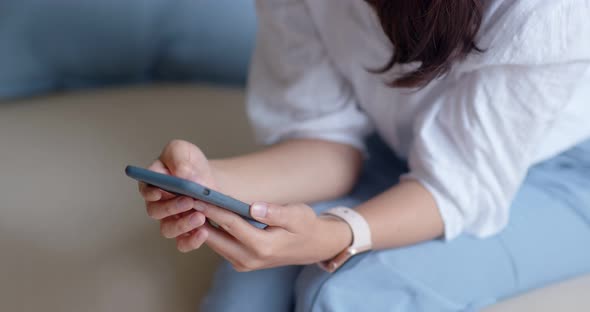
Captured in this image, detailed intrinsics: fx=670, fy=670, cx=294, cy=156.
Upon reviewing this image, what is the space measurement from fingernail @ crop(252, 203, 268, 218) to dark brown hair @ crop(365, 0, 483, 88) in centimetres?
19

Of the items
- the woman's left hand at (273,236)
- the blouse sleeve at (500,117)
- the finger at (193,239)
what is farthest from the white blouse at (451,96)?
the finger at (193,239)

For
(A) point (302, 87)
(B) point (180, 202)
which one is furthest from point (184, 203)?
(A) point (302, 87)

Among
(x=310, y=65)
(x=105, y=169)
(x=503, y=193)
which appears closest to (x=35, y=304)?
(x=105, y=169)

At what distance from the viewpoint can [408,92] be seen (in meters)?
0.67

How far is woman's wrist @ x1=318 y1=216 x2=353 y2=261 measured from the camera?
583mm

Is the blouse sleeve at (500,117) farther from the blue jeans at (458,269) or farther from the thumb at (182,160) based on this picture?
the thumb at (182,160)

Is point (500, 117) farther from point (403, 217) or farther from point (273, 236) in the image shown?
point (273, 236)

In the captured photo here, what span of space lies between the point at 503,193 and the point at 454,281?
0.32ft

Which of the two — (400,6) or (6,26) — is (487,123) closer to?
(400,6)

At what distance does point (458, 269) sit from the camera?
2.11 feet

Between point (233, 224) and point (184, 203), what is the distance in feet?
0.14

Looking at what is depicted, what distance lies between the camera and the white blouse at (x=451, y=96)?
55 cm

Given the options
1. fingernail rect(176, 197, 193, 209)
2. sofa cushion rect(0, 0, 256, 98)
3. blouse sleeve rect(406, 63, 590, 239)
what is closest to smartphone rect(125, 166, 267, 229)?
fingernail rect(176, 197, 193, 209)

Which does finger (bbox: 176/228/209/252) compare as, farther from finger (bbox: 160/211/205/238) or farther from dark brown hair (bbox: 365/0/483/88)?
dark brown hair (bbox: 365/0/483/88)
